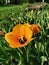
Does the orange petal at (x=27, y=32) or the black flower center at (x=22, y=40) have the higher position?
the orange petal at (x=27, y=32)

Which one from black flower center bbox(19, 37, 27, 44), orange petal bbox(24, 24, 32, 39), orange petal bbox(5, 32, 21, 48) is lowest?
black flower center bbox(19, 37, 27, 44)

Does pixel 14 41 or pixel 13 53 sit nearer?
pixel 14 41

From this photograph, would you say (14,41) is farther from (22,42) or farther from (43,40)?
(43,40)

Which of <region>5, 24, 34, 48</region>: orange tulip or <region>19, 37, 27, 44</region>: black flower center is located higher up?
<region>5, 24, 34, 48</region>: orange tulip

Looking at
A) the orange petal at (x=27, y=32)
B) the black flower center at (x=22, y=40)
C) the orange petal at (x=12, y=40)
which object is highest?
the orange petal at (x=27, y=32)

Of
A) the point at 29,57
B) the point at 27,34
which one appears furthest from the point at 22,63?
the point at 27,34

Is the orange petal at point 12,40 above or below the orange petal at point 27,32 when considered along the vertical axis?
below

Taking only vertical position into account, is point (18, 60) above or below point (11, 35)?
below

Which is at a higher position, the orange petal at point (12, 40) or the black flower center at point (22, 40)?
the orange petal at point (12, 40)
